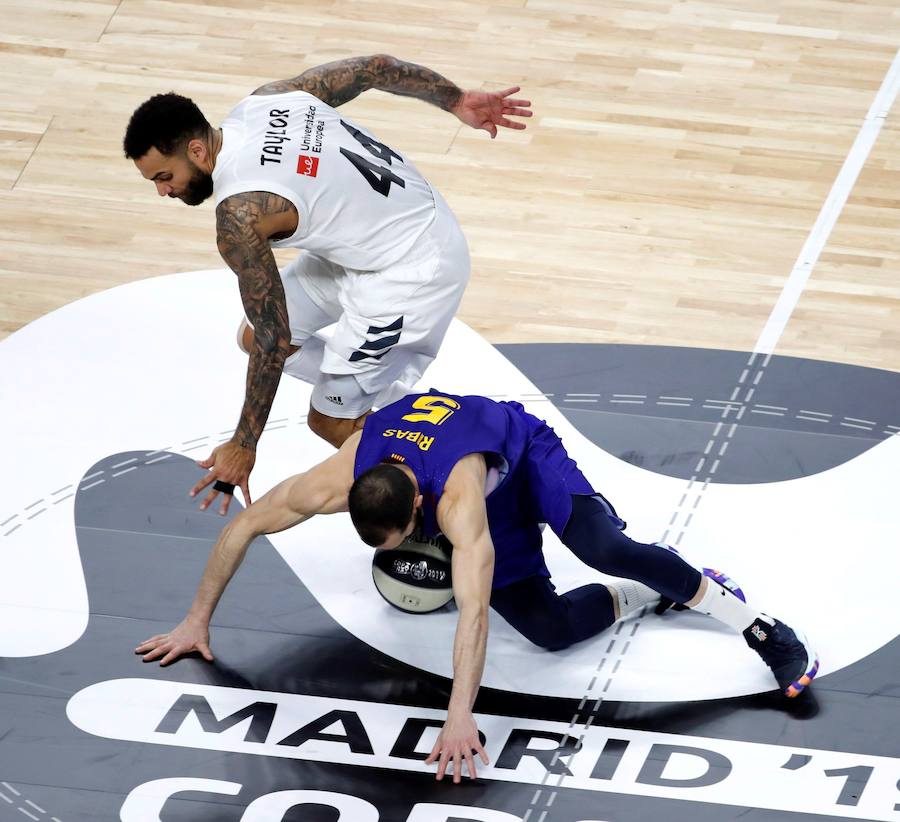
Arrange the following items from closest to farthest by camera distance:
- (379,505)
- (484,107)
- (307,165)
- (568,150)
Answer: (379,505), (307,165), (484,107), (568,150)

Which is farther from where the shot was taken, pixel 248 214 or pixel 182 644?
pixel 182 644

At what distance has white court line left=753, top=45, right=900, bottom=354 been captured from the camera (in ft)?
19.1

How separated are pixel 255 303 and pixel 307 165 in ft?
1.51

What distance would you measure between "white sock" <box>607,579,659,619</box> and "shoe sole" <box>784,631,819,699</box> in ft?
1.71

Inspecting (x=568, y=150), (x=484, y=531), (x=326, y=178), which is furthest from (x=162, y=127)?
(x=568, y=150)

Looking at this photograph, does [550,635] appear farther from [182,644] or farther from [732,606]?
[182,644]

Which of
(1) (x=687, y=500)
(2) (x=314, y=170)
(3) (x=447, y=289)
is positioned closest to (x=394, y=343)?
(3) (x=447, y=289)

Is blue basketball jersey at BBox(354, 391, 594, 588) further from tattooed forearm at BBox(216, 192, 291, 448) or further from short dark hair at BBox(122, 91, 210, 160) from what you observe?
short dark hair at BBox(122, 91, 210, 160)

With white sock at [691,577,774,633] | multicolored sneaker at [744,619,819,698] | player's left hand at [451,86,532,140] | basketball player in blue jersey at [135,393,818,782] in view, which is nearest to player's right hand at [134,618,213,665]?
basketball player in blue jersey at [135,393,818,782]

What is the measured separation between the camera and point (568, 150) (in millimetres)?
6715

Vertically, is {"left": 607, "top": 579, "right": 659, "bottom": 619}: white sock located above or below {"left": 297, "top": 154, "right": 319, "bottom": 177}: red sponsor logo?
below

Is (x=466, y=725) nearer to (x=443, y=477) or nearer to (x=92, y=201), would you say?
(x=443, y=477)

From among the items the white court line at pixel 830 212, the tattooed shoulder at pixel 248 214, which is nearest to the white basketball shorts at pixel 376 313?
the tattooed shoulder at pixel 248 214

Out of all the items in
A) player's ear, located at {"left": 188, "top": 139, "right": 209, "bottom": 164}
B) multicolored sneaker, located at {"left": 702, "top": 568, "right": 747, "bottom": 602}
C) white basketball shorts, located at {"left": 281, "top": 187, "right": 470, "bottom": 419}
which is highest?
player's ear, located at {"left": 188, "top": 139, "right": 209, "bottom": 164}
